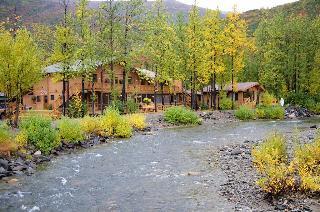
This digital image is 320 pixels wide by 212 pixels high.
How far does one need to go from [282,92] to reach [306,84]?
4.11 meters

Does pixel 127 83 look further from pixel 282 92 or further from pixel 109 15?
pixel 282 92

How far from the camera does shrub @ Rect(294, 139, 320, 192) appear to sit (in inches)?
533

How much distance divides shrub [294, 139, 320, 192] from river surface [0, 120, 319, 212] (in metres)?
2.79

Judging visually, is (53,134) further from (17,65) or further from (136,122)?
(136,122)

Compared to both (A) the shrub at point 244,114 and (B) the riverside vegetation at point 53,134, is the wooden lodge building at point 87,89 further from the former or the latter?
(B) the riverside vegetation at point 53,134

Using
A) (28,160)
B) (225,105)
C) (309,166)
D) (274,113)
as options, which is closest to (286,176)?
(309,166)

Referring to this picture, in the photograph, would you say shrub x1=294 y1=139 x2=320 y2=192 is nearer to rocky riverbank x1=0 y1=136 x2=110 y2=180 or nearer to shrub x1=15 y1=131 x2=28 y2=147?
rocky riverbank x1=0 y1=136 x2=110 y2=180

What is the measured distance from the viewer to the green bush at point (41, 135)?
985 inches

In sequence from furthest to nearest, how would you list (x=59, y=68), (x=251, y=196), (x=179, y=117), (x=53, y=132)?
(x=59, y=68), (x=179, y=117), (x=53, y=132), (x=251, y=196)

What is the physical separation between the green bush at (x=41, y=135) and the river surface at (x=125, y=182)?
1380 millimetres

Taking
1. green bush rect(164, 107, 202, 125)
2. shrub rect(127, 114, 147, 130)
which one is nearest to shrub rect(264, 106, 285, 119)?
green bush rect(164, 107, 202, 125)

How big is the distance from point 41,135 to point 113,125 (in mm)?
9098

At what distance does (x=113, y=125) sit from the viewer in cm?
3381

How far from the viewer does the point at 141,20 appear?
5503cm
